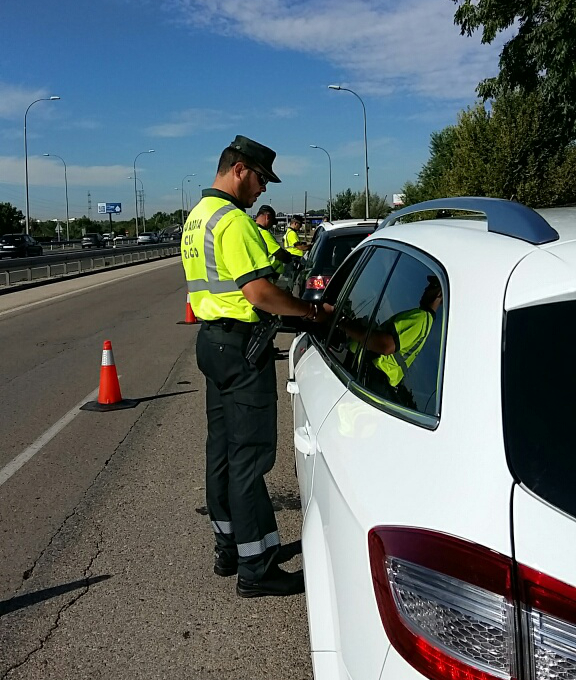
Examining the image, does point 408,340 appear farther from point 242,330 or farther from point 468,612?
point 242,330

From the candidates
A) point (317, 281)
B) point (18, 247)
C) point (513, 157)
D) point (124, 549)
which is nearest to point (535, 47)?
point (317, 281)

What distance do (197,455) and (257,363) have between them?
2.73 metres

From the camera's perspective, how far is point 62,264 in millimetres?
30000

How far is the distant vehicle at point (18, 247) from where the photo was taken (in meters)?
39.3

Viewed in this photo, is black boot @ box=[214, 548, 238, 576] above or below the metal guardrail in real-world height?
below

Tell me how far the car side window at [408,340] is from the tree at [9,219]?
255ft

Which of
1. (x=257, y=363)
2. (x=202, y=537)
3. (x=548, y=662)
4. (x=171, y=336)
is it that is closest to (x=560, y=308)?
(x=548, y=662)

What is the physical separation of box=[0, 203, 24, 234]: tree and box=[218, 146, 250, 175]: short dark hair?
76.5 metres

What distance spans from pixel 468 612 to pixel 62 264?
30493 millimetres

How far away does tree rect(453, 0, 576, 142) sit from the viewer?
10.4m

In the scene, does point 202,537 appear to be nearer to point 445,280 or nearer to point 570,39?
point 445,280

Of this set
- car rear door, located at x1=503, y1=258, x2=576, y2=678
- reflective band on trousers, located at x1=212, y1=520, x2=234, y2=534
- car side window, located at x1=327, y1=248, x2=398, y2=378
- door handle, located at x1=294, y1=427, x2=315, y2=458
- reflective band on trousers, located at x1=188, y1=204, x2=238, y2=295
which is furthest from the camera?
reflective band on trousers, located at x1=212, y1=520, x2=234, y2=534

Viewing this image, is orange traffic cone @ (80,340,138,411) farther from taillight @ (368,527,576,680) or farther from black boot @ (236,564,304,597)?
taillight @ (368,527,576,680)

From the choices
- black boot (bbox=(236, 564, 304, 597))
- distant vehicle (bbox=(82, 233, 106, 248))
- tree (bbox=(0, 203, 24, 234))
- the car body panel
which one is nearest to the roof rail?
the car body panel
